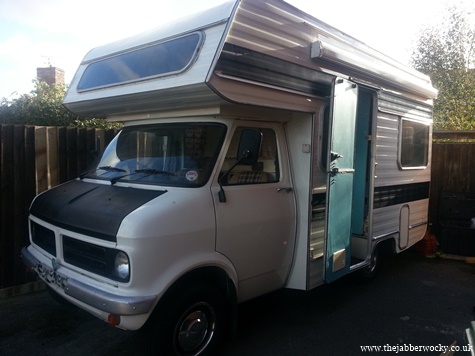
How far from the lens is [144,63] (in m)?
3.52

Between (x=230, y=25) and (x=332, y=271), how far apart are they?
8.73 feet

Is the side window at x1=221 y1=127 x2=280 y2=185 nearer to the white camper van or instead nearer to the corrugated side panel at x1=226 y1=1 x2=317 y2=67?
the white camper van

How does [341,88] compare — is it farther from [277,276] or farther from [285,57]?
[277,276]

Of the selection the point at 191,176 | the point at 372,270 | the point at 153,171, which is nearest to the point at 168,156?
the point at 153,171

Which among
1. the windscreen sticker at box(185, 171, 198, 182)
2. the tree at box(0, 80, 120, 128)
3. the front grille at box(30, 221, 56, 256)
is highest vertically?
the tree at box(0, 80, 120, 128)

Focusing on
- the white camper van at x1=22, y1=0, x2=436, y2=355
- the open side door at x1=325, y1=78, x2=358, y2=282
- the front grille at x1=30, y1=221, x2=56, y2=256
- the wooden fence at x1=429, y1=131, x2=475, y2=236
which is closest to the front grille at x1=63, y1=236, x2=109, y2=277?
the white camper van at x1=22, y1=0, x2=436, y2=355

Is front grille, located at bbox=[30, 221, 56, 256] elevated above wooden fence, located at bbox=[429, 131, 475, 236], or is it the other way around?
wooden fence, located at bbox=[429, 131, 475, 236]

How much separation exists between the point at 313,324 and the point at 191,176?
2143 mm

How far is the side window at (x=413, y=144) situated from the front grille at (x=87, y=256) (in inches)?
168

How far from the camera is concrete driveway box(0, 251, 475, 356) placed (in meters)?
3.62

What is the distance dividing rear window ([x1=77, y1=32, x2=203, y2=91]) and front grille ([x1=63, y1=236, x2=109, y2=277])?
4.90ft

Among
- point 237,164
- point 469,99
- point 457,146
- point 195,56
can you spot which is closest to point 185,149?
point 237,164

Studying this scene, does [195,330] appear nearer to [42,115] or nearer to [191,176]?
[191,176]

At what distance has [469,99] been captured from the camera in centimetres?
1202
